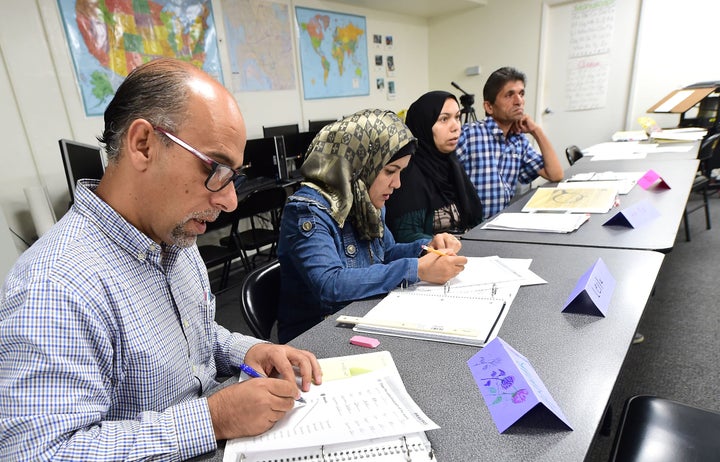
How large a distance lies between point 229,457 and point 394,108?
17.9 ft

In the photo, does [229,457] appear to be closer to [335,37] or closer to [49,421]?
[49,421]

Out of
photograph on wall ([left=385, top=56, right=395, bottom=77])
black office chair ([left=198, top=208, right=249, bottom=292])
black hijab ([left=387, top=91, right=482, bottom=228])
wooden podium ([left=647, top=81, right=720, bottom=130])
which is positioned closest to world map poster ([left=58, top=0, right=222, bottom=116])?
black office chair ([left=198, top=208, right=249, bottom=292])

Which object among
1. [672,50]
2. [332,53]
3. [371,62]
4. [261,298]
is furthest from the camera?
[371,62]

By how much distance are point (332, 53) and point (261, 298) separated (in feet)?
13.1

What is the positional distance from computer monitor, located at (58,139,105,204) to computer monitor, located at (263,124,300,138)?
67.0 inches

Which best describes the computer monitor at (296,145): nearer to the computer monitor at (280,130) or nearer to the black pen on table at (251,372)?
the computer monitor at (280,130)

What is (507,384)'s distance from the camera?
0.71 meters

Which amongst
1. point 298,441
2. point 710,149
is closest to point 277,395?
point 298,441

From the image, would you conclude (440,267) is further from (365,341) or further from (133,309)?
(133,309)

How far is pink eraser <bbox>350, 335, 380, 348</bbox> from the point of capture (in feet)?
2.97

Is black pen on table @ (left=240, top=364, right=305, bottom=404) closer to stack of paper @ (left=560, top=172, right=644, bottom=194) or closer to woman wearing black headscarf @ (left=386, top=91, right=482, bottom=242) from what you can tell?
woman wearing black headscarf @ (left=386, top=91, right=482, bottom=242)

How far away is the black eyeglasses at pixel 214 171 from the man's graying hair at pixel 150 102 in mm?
16

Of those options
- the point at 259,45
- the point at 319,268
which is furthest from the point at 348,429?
the point at 259,45

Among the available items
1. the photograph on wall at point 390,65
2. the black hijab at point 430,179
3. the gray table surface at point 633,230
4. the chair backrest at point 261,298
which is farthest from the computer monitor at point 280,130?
the chair backrest at point 261,298
